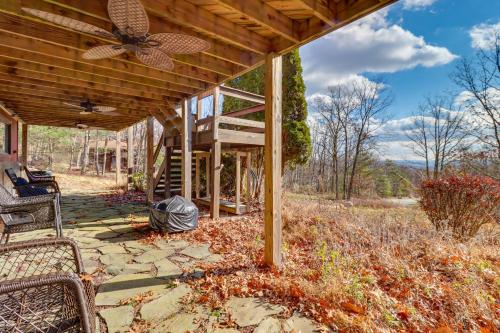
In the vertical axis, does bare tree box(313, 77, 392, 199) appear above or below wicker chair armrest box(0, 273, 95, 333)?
above

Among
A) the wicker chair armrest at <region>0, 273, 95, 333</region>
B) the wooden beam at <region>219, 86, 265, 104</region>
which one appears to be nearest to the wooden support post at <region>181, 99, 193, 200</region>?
the wooden beam at <region>219, 86, 265, 104</region>

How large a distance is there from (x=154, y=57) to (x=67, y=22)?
2.60ft

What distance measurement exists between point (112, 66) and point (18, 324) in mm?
3463

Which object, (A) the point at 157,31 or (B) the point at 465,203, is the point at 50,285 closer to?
(A) the point at 157,31

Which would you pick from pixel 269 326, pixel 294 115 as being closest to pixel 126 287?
pixel 269 326

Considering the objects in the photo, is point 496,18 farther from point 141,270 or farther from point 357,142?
point 141,270

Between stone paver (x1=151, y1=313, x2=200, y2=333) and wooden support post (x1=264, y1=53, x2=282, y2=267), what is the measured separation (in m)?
1.12

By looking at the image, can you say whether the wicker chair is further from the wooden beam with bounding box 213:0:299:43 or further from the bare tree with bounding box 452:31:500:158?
the bare tree with bounding box 452:31:500:158

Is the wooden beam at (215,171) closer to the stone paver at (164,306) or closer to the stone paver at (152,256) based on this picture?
the stone paver at (152,256)

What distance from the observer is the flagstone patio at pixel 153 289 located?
187cm

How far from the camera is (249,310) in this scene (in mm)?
2061

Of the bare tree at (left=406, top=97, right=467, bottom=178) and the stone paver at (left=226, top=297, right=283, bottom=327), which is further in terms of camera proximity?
the bare tree at (left=406, top=97, right=467, bottom=178)

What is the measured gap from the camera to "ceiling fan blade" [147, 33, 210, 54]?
221 cm

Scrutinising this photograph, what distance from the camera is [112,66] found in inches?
143
